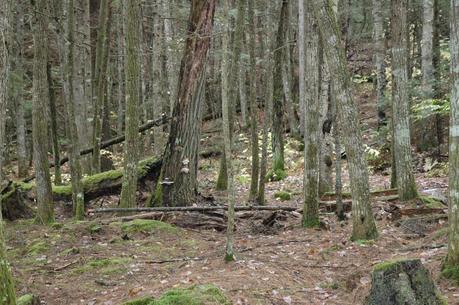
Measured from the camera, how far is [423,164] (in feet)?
53.0

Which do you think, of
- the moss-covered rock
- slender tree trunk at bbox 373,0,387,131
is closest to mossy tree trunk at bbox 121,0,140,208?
the moss-covered rock

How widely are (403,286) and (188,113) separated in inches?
281

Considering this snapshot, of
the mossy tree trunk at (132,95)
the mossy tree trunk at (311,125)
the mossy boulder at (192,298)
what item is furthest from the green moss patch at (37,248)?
the mossy tree trunk at (311,125)

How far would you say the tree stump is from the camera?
Answer: 191 inches

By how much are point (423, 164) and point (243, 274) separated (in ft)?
37.0

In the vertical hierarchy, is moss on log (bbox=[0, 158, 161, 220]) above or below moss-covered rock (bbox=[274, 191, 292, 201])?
above

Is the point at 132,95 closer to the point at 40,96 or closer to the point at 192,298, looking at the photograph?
the point at 40,96

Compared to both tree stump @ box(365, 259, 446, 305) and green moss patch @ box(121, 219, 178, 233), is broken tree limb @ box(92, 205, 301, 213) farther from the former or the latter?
tree stump @ box(365, 259, 446, 305)

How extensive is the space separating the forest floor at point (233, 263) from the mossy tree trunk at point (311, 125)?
0.42 meters

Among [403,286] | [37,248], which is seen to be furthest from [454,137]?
[37,248]

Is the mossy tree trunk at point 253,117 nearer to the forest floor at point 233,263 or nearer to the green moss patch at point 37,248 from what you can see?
the forest floor at point 233,263

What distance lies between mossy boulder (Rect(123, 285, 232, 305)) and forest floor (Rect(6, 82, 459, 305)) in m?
0.22

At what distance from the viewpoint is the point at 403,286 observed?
16.0 feet

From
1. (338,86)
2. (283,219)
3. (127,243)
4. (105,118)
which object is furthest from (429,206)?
(105,118)
